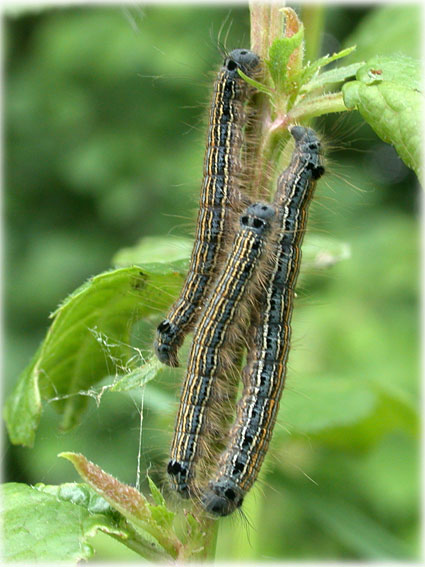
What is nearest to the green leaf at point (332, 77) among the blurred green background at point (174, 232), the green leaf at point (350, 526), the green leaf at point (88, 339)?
the green leaf at point (88, 339)

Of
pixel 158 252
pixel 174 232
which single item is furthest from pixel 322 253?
pixel 174 232

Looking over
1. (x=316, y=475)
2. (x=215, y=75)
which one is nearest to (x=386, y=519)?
(x=316, y=475)

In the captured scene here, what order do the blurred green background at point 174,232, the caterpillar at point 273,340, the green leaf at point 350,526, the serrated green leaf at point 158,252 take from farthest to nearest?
the blurred green background at point 174,232, the green leaf at point 350,526, the serrated green leaf at point 158,252, the caterpillar at point 273,340

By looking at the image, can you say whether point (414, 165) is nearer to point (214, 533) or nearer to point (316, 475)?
point (214, 533)

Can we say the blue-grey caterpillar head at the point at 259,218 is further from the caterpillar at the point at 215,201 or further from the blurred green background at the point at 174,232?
the blurred green background at the point at 174,232

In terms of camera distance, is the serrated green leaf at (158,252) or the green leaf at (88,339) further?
the serrated green leaf at (158,252)

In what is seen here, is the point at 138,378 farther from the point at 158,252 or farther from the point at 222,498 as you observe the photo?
the point at 158,252

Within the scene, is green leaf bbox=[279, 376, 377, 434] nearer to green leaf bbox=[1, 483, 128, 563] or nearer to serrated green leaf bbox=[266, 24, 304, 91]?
green leaf bbox=[1, 483, 128, 563]
